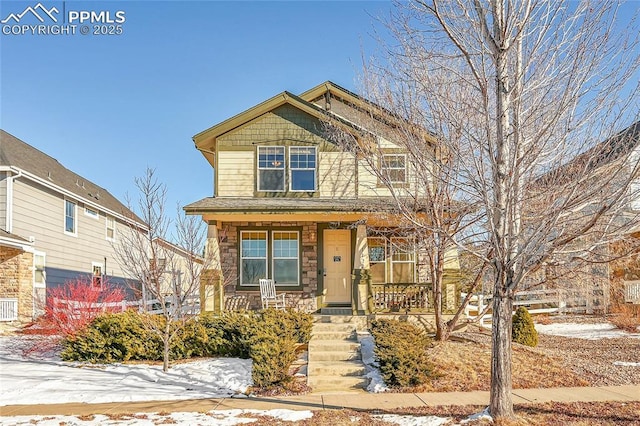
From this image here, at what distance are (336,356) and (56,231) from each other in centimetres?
1223

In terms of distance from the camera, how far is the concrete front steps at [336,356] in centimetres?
794

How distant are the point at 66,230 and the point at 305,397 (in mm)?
13650

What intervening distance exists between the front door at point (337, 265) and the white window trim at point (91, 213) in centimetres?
1104

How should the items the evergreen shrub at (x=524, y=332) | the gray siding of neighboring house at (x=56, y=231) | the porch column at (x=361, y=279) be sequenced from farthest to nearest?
the gray siding of neighboring house at (x=56, y=231) < the porch column at (x=361, y=279) < the evergreen shrub at (x=524, y=332)

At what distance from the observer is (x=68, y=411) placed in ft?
21.4

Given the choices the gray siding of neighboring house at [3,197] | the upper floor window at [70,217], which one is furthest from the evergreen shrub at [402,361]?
the upper floor window at [70,217]

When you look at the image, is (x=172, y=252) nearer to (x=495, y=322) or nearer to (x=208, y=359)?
(x=208, y=359)

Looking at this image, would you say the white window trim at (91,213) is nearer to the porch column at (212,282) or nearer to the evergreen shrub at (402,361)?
the porch column at (212,282)

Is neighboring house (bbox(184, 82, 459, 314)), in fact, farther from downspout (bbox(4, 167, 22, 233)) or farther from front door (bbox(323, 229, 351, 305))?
downspout (bbox(4, 167, 22, 233))

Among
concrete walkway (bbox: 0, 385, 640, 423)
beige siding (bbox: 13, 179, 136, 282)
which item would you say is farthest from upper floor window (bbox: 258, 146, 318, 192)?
beige siding (bbox: 13, 179, 136, 282)

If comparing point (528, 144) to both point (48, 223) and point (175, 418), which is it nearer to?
point (175, 418)

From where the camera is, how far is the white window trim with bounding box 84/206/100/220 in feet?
61.3

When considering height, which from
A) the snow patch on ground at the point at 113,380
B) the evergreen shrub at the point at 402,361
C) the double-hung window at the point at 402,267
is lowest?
the snow patch on ground at the point at 113,380

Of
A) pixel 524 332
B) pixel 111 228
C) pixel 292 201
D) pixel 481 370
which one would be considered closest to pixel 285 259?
pixel 292 201
